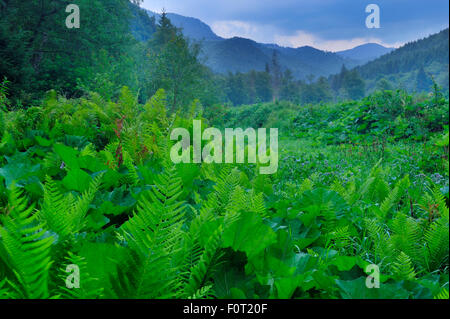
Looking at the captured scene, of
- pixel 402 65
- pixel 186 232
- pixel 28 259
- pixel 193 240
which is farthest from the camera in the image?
pixel 402 65

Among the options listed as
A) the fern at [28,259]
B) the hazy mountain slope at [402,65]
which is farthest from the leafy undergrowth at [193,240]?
the hazy mountain slope at [402,65]

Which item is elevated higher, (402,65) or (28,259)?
(402,65)

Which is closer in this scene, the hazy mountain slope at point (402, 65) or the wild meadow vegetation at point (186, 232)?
the wild meadow vegetation at point (186, 232)

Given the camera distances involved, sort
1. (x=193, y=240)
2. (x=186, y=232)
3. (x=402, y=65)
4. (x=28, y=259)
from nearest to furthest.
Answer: (x=28, y=259), (x=193, y=240), (x=186, y=232), (x=402, y=65)

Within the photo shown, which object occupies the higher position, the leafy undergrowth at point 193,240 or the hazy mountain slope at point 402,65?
the hazy mountain slope at point 402,65

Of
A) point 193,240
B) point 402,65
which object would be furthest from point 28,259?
point 402,65

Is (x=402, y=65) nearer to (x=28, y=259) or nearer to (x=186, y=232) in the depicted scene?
(x=186, y=232)

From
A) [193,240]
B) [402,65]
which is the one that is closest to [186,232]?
[193,240]

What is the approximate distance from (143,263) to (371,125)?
10.5 meters

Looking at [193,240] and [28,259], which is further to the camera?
[193,240]

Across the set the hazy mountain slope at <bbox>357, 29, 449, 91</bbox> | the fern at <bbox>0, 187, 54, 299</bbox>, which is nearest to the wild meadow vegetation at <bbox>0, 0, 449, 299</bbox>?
the fern at <bbox>0, 187, 54, 299</bbox>

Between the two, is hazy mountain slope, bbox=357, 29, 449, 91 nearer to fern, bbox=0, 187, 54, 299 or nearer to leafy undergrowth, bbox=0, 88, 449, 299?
leafy undergrowth, bbox=0, 88, 449, 299

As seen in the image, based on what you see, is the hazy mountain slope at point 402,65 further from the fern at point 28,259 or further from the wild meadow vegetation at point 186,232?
the fern at point 28,259
